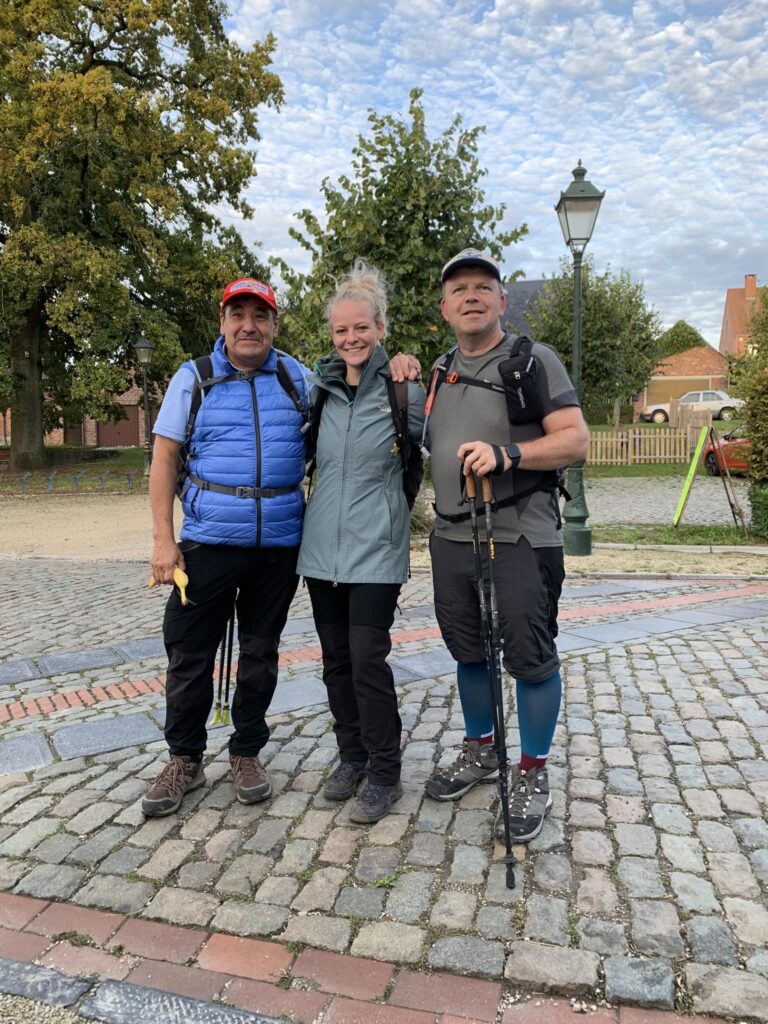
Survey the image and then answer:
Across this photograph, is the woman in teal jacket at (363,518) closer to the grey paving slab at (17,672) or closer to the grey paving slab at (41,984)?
the grey paving slab at (41,984)

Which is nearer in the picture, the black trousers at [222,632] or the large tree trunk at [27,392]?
the black trousers at [222,632]

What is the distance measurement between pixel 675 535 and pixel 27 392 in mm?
19377

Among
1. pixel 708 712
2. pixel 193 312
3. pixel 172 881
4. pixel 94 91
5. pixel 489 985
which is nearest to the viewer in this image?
pixel 489 985

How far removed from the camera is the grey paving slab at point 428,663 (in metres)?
4.82

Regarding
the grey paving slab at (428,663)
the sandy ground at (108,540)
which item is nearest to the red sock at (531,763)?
the grey paving slab at (428,663)

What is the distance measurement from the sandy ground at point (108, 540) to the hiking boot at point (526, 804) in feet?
18.8

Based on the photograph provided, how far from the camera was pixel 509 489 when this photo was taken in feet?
9.05

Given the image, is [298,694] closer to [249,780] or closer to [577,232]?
[249,780]

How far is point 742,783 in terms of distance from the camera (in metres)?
3.22

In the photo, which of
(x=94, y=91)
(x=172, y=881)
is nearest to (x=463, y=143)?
(x=172, y=881)

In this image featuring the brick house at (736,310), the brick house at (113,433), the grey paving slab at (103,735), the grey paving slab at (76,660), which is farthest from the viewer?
the brick house at (736,310)

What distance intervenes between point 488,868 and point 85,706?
8.94ft

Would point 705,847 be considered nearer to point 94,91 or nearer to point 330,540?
point 330,540

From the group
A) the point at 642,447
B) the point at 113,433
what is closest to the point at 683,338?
the point at 642,447
